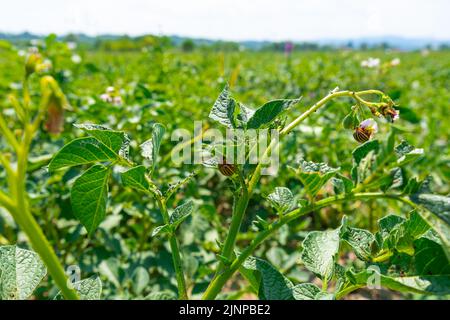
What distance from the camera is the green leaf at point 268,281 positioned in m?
0.70

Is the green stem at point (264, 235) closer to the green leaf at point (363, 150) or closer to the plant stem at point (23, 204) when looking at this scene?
the green leaf at point (363, 150)

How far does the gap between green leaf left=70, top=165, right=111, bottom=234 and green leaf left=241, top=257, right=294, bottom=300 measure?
27 centimetres

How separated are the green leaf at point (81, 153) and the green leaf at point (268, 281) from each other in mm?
302

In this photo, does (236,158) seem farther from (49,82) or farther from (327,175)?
(49,82)

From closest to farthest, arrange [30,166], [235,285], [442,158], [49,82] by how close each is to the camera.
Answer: [49,82] → [30,166] → [235,285] → [442,158]

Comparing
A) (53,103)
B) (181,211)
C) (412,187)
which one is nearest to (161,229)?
(181,211)

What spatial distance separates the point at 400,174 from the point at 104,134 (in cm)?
46

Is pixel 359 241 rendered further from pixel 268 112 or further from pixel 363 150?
pixel 268 112

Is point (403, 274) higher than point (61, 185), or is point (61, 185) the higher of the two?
point (403, 274)

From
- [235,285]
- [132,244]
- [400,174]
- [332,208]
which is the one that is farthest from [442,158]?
[400,174]

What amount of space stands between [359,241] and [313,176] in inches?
6.8

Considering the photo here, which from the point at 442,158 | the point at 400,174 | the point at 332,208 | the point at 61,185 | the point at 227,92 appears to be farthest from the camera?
the point at 442,158

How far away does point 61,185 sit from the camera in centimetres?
193

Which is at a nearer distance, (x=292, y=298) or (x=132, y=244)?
(x=292, y=298)
